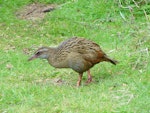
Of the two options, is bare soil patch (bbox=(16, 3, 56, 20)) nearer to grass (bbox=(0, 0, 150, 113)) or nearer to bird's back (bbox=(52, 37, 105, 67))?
grass (bbox=(0, 0, 150, 113))

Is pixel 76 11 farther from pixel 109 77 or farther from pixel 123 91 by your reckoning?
pixel 123 91

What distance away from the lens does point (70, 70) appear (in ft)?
28.8

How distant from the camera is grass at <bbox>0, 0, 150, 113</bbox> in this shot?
21.9 ft

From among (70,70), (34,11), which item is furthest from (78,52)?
(34,11)

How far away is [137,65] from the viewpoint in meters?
8.09

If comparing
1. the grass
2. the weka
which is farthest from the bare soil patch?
the weka

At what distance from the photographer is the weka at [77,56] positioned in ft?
25.7

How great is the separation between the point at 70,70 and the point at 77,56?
0.95m

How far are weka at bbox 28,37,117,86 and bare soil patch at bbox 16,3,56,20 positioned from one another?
3754mm

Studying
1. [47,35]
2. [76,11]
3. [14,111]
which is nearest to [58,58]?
[14,111]

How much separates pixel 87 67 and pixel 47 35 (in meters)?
3.10

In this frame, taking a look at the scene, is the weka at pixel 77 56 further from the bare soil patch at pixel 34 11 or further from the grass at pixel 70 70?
the bare soil patch at pixel 34 11

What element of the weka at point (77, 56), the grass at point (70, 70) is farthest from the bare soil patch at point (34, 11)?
the weka at point (77, 56)

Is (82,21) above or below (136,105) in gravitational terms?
below
